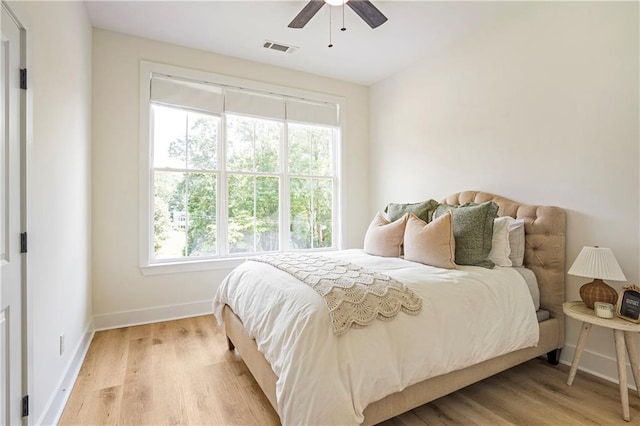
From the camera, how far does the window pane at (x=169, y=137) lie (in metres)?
3.43

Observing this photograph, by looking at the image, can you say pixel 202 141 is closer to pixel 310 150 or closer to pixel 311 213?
pixel 310 150

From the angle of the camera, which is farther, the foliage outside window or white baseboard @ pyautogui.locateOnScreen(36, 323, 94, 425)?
the foliage outside window

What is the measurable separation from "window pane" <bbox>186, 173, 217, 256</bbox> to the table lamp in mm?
3316

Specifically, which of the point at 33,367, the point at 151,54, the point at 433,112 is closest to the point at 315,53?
the point at 433,112

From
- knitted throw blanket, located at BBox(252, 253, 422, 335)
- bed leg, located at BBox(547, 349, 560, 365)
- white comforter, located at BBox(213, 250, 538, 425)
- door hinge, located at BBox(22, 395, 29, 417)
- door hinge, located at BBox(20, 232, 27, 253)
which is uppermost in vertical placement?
door hinge, located at BBox(20, 232, 27, 253)

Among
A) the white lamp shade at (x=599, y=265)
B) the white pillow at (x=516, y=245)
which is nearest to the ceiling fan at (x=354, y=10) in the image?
the white pillow at (x=516, y=245)

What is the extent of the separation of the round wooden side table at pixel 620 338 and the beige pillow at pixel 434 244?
80 cm

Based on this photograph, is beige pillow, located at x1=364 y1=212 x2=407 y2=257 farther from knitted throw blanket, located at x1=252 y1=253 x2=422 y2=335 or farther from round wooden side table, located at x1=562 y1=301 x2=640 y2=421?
round wooden side table, located at x1=562 y1=301 x2=640 y2=421

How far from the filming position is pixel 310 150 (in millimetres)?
4320

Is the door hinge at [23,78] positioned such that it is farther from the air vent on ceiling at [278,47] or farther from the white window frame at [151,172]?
the air vent on ceiling at [278,47]

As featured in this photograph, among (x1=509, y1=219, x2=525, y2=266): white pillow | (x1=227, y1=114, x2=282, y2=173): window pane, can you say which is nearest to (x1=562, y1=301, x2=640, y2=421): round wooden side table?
(x1=509, y1=219, x2=525, y2=266): white pillow

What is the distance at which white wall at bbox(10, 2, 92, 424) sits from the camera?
1.55m

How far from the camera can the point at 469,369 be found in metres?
1.90

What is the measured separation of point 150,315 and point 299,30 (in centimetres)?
324
